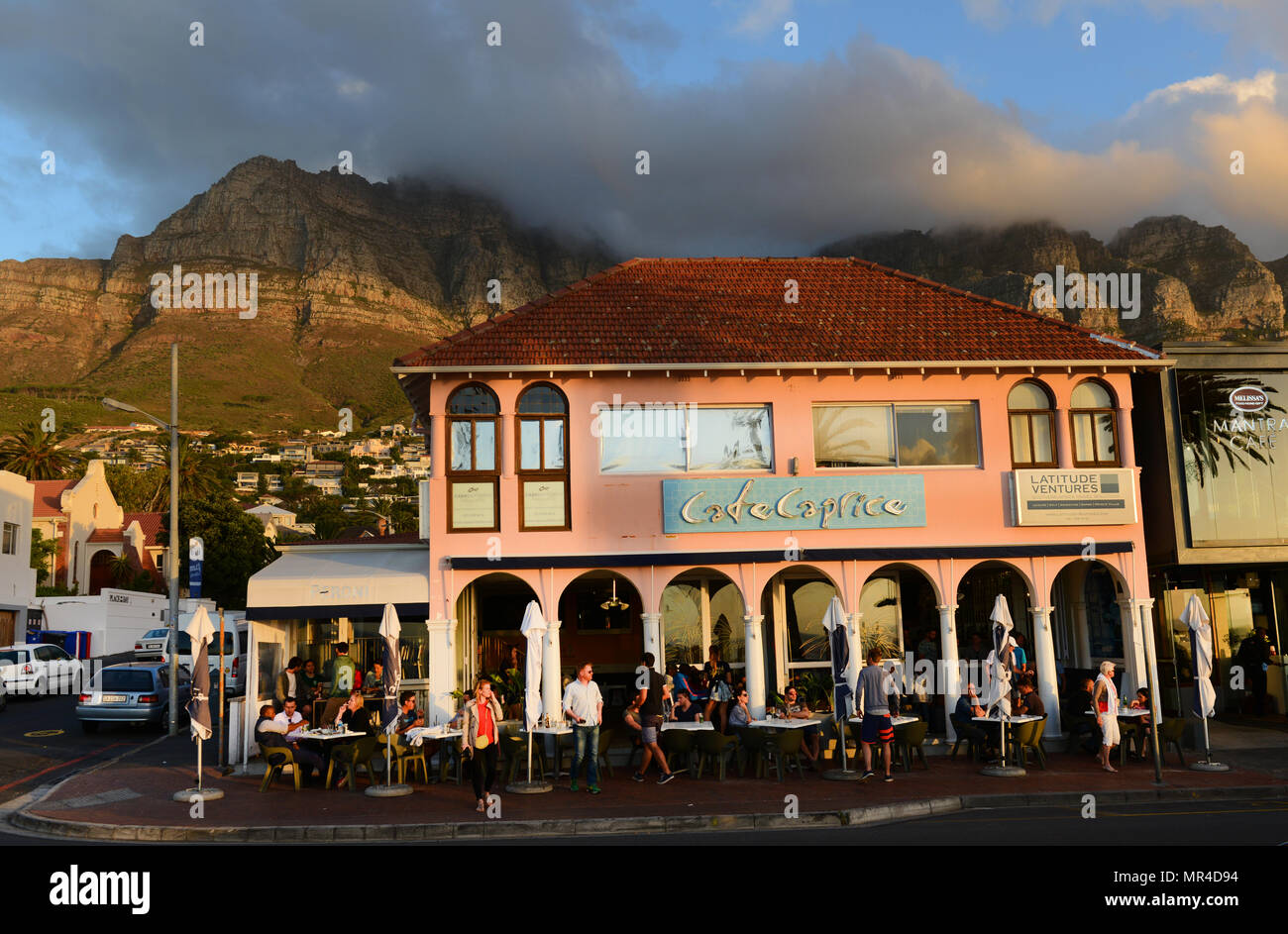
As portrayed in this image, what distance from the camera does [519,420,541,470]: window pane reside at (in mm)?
18156

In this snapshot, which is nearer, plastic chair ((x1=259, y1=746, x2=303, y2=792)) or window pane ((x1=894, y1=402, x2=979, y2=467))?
plastic chair ((x1=259, y1=746, x2=303, y2=792))

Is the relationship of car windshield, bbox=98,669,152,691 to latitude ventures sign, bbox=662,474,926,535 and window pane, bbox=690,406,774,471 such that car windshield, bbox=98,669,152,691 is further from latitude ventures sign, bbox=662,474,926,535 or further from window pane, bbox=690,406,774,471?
window pane, bbox=690,406,774,471

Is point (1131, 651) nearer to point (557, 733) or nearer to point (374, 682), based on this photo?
point (557, 733)

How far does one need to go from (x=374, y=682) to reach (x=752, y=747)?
7.60 m

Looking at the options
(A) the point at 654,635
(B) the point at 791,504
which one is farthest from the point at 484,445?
(B) the point at 791,504

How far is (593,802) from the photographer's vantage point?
44.1ft

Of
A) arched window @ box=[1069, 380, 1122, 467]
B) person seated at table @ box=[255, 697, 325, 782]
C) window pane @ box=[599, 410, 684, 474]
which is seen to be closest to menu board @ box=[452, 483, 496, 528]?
window pane @ box=[599, 410, 684, 474]

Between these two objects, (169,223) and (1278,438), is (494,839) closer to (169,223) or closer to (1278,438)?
(1278,438)

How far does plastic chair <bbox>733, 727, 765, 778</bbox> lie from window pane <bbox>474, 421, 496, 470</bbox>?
20.3 ft

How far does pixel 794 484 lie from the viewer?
1814 centimetres

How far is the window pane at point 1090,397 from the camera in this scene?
62.8ft

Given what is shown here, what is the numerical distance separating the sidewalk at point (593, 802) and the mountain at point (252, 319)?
91946mm
